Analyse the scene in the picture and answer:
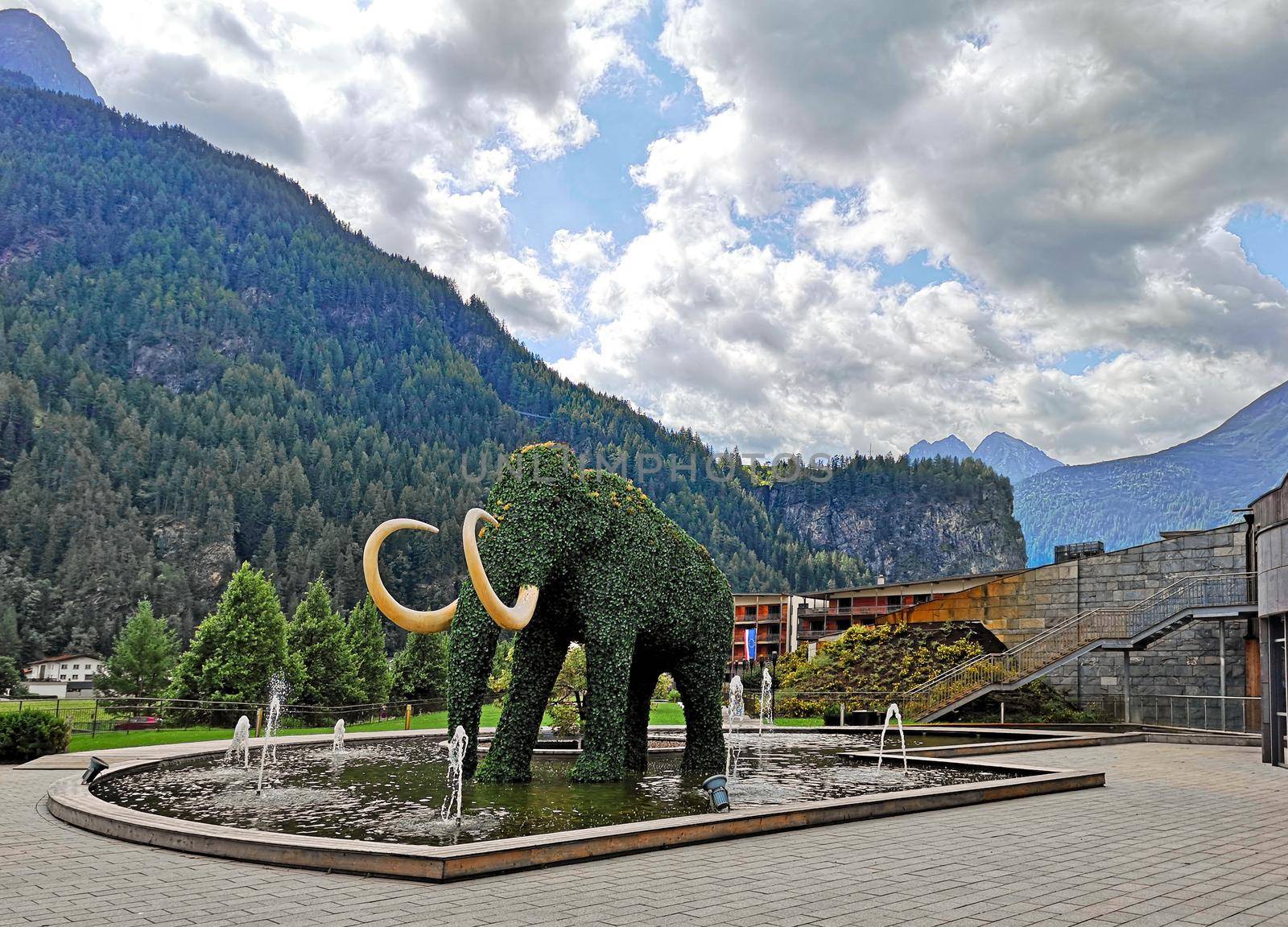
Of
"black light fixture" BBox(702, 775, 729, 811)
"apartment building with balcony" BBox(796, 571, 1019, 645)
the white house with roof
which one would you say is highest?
"apartment building with balcony" BBox(796, 571, 1019, 645)

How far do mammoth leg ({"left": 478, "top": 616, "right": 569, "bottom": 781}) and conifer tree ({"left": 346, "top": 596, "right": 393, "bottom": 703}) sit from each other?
3563 centimetres

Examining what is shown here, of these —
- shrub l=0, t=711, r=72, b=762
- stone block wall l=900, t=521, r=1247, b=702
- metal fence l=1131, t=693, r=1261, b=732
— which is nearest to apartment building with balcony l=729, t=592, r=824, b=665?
stone block wall l=900, t=521, r=1247, b=702

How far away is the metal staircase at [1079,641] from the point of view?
23.6 meters

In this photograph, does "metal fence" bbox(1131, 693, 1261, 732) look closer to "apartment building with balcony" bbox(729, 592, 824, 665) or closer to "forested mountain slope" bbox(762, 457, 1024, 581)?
"apartment building with balcony" bbox(729, 592, 824, 665)

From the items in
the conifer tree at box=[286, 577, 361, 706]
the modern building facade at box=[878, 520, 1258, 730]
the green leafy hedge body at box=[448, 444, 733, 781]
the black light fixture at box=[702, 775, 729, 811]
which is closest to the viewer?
the black light fixture at box=[702, 775, 729, 811]

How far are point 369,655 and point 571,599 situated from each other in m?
39.7

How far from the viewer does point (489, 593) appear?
9.70m

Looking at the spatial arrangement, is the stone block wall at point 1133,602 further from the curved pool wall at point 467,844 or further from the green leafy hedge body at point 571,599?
the green leafy hedge body at point 571,599

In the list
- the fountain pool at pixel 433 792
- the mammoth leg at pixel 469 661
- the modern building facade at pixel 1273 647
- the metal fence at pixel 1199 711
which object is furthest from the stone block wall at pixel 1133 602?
the mammoth leg at pixel 469 661

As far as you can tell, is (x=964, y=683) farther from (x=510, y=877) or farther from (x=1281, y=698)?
(x=510, y=877)

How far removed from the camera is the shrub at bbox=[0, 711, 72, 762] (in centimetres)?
1532

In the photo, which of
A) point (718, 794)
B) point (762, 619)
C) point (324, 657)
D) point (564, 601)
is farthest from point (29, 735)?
point (762, 619)

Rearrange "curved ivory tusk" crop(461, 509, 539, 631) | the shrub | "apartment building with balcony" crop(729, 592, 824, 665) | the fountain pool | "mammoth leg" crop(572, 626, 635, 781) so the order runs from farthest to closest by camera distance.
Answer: "apartment building with balcony" crop(729, 592, 824, 665), the shrub, "mammoth leg" crop(572, 626, 635, 781), "curved ivory tusk" crop(461, 509, 539, 631), the fountain pool

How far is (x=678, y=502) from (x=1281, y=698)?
13219cm
